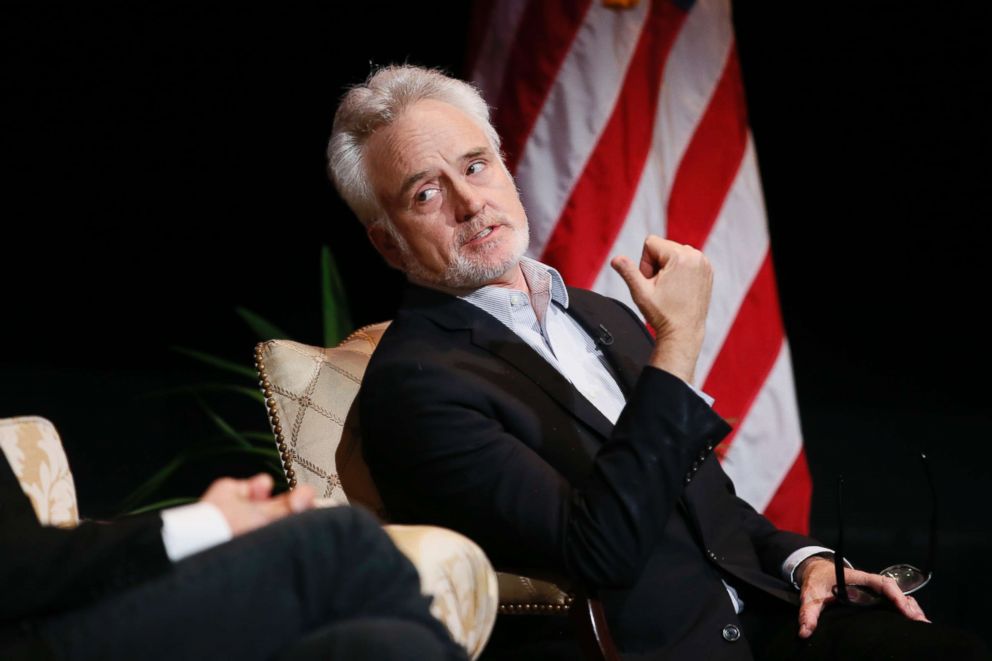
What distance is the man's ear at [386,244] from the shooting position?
1818mm

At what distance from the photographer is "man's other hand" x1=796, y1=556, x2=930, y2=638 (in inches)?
63.8

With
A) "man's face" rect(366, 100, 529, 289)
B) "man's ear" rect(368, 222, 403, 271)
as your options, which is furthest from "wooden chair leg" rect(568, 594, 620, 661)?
"man's ear" rect(368, 222, 403, 271)

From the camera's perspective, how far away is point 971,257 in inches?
134

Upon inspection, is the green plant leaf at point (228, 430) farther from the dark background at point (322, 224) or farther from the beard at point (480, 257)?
the beard at point (480, 257)

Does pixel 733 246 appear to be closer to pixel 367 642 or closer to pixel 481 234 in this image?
pixel 481 234

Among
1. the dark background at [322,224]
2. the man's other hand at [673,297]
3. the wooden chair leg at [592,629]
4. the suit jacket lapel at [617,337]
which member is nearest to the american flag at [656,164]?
the dark background at [322,224]

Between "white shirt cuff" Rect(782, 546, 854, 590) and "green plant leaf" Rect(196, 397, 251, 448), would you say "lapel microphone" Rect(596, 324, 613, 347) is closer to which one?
"white shirt cuff" Rect(782, 546, 854, 590)

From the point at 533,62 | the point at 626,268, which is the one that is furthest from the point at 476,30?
the point at 626,268

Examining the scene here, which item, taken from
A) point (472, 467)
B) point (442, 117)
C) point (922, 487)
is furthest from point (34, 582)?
point (922, 487)

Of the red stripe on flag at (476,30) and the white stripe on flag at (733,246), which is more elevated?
the red stripe on flag at (476,30)

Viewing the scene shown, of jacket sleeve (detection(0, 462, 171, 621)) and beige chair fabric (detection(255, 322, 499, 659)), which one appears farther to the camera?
beige chair fabric (detection(255, 322, 499, 659))

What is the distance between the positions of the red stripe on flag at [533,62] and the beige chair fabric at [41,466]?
5.11 feet

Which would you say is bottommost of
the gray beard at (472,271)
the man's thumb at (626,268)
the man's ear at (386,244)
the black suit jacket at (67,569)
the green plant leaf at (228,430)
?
the green plant leaf at (228,430)

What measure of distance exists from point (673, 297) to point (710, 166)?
4.74 feet
